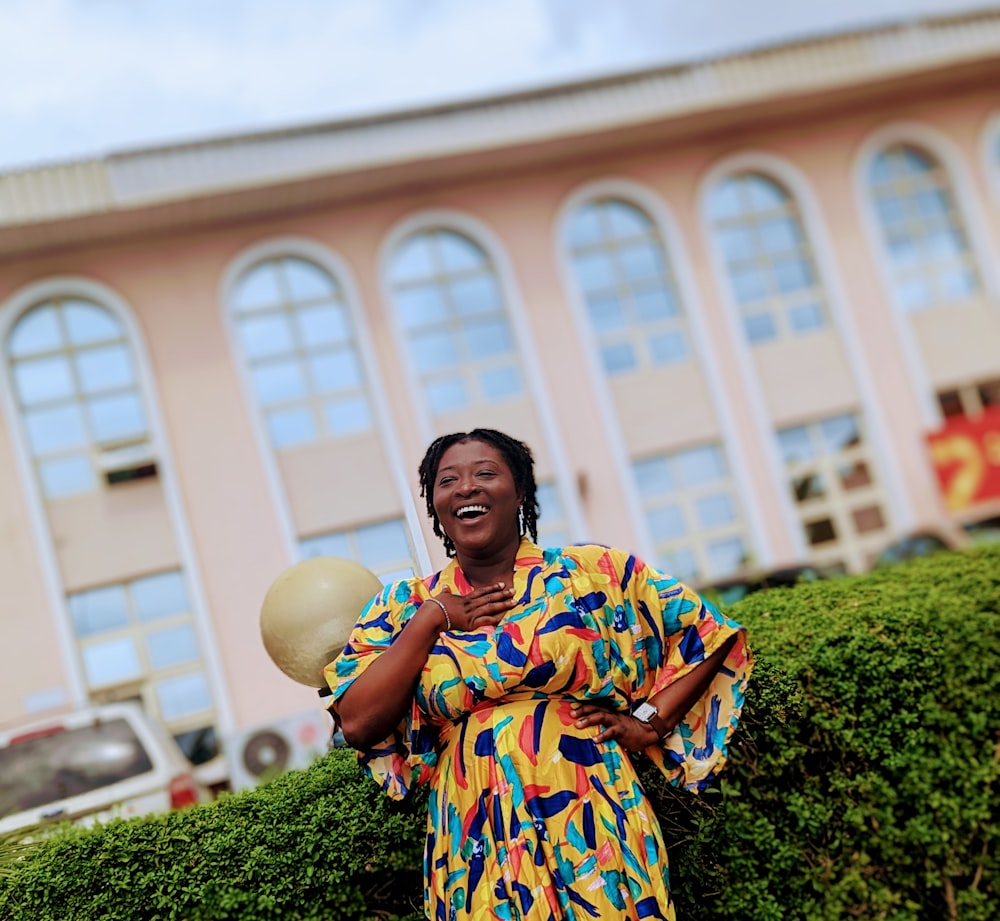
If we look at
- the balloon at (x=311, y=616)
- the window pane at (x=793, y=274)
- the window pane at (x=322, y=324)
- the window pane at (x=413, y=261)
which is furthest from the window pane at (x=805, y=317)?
the balloon at (x=311, y=616)

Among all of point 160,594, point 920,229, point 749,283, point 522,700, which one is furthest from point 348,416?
point 522,700

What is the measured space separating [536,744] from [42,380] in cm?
1202

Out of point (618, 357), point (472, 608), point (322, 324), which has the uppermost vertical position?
point (322, 324)

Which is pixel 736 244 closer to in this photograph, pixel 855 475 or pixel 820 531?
pixel 855 475

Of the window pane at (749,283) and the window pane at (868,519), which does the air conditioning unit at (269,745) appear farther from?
the window pane at (749,283)

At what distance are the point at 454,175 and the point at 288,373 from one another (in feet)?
11.3

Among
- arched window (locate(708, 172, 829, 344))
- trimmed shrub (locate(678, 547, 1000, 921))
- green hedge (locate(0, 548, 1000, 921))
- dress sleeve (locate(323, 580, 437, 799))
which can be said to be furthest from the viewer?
arched window (locate(708, 172, 829, 344))

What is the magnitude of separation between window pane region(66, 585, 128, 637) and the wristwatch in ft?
36.1

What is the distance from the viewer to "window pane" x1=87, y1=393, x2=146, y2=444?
12.5 metres

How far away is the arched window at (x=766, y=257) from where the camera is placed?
14320 millimetres

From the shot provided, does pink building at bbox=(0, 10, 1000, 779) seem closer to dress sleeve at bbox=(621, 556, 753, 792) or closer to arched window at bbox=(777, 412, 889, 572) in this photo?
arched window at bbox=(777, 412, 889, 572)

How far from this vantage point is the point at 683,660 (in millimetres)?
2387

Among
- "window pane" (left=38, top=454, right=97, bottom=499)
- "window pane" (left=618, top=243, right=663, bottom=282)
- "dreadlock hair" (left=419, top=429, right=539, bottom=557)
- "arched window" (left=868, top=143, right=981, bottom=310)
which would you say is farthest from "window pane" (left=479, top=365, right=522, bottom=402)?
"dreadlock hair" (left=419, top=429, right=539, bottom=557)

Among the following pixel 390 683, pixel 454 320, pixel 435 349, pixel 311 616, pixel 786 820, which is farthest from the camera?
pixel 454 320
